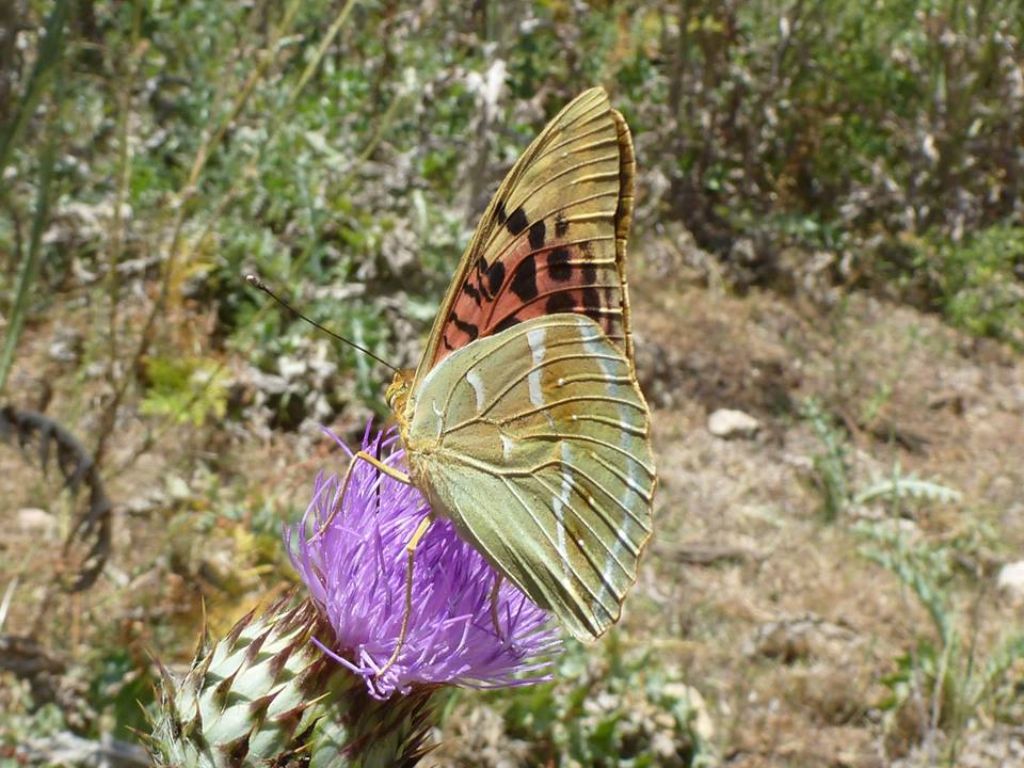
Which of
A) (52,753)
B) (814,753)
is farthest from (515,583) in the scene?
(814,753)

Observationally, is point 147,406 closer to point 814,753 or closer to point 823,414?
point 814,753

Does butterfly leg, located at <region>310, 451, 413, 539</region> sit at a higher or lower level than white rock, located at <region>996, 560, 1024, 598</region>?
lower

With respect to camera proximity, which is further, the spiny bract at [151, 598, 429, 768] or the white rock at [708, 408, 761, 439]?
the white rock at [708, 408, 761, 439]

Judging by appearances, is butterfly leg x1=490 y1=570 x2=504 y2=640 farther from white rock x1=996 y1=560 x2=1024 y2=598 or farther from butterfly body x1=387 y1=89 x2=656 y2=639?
white rock x1=996 y1=560 x2=1024 y2=598

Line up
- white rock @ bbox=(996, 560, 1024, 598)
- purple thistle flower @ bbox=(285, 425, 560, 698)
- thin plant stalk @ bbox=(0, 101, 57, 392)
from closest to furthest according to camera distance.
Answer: purple thistle flower @ bbox=(285, 425, 560, 698)
thin plant stalk @ bbox=(0, 101, 57, 392)
white rock @ bbox=(996, 560, 1024, 598)

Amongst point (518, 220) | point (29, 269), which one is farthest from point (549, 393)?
point (29, 269)

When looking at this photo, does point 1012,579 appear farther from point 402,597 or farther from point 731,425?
point 402,597

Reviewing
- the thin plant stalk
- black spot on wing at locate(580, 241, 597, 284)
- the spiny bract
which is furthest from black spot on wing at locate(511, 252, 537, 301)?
the thin plant stalk
